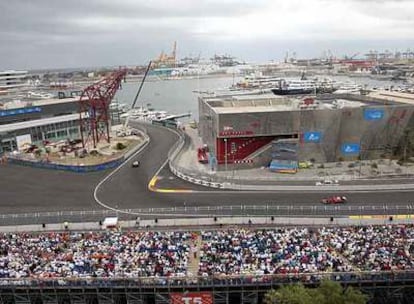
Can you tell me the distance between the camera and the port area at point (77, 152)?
187 ft

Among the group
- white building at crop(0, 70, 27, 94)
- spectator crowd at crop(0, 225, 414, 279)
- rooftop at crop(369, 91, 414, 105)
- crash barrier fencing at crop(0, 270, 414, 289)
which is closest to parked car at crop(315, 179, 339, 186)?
spectator crowd at crop(0, 225, 414, 279)

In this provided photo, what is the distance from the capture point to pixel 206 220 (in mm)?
33125

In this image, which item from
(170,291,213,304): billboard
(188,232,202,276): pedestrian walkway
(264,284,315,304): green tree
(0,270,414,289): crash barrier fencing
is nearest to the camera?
(264,284,315,304): green tree

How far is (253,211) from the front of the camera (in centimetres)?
3534

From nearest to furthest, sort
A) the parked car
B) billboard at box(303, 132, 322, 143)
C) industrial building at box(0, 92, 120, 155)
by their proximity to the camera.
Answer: the parked car < billboard at box(303, 132, 322, 143) < industrial building at box(0, 92, 120, 155)

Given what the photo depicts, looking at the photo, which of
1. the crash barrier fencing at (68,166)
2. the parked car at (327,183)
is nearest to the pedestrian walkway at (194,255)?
the parked car at (327,183)

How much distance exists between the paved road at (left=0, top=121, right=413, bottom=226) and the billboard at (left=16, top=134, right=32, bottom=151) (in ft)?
42.5

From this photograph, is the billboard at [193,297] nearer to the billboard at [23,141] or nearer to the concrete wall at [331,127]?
the concrete wall at [331,127]

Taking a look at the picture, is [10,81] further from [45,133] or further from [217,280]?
[217,280]

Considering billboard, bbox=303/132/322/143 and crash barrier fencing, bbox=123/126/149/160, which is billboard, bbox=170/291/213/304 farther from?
crash barrier fencing, bbox=123/126/149/160

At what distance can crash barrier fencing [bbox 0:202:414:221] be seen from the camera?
34156mm

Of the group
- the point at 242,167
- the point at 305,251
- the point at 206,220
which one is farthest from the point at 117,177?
the point at 305,251

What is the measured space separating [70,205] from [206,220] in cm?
1404

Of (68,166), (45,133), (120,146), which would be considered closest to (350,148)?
(120,146)
